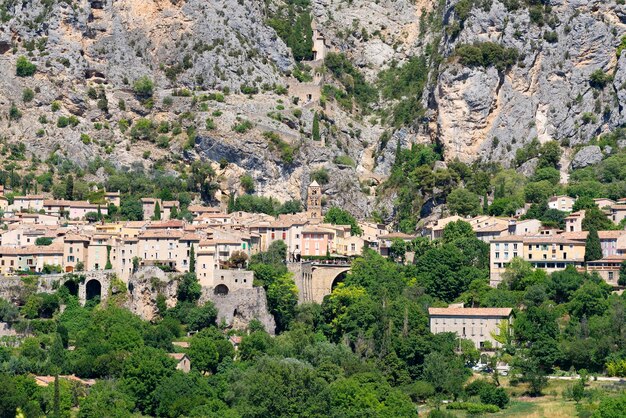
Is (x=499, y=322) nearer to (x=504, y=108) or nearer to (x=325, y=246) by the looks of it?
(x=325, y=246)

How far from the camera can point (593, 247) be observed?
112438mm

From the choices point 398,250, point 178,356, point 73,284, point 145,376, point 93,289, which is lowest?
point 145,376

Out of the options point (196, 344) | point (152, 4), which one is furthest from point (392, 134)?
point (196, 344)

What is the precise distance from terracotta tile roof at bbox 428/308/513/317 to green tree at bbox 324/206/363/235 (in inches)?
797

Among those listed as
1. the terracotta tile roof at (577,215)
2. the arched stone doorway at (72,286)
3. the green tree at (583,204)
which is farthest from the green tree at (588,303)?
the arched stone doorway at (72,286)

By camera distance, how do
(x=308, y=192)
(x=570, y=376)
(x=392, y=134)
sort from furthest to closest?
(x=392, y=134)
(x=308, y=192)
(x=570, y=376)

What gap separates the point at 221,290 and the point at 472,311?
639 inches

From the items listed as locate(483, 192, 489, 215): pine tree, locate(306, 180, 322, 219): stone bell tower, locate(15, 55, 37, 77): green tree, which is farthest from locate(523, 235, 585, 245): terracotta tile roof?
locate(15, 55, 37, 77): green tree

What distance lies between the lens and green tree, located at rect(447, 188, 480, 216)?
12900 centimetres

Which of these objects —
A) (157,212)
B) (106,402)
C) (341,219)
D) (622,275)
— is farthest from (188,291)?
(622,275)

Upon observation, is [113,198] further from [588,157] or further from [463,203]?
[588,157]

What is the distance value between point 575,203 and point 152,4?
1840 inches

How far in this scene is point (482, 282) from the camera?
4412 inches

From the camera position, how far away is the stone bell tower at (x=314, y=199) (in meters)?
132
